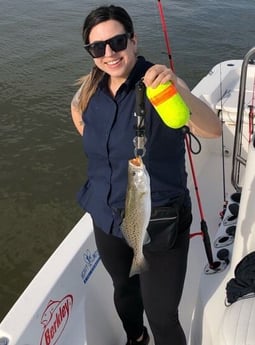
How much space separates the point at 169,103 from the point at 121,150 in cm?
50

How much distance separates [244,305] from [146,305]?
591 millimetres

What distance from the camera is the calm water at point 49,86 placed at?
5.52 meters

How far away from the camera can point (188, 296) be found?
10.9 feet

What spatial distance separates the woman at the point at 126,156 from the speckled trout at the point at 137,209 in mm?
147

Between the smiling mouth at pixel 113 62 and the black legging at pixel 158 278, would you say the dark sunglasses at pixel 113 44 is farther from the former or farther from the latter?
the black legging at pixel 158 278

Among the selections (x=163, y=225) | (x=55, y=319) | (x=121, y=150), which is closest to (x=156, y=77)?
(x=121, y=150)

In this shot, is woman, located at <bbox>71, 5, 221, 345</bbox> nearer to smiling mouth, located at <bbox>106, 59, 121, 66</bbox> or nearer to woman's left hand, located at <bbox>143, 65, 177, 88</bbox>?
smiling mouth, located at <bbox>106, 59, 121, 66</bbox>

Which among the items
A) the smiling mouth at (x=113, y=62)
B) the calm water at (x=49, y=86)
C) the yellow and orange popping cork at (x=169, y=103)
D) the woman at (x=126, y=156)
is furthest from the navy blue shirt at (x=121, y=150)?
the calm water at (x=49, y=86)

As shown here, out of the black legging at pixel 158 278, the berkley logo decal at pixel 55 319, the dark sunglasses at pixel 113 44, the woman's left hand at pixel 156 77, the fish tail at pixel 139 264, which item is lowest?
the berkley logo decal at pixel 55 319

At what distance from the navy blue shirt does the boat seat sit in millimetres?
555

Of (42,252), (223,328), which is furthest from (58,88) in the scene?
(223,328)

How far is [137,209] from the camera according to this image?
71.8 inches

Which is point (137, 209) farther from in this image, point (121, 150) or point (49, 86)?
point (49, 86)

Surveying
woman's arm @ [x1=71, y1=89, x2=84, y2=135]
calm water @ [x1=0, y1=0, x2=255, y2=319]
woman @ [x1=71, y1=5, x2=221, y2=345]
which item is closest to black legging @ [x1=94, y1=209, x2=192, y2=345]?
woman @ [x1=71, y1=5, x2=221, y2=345]
